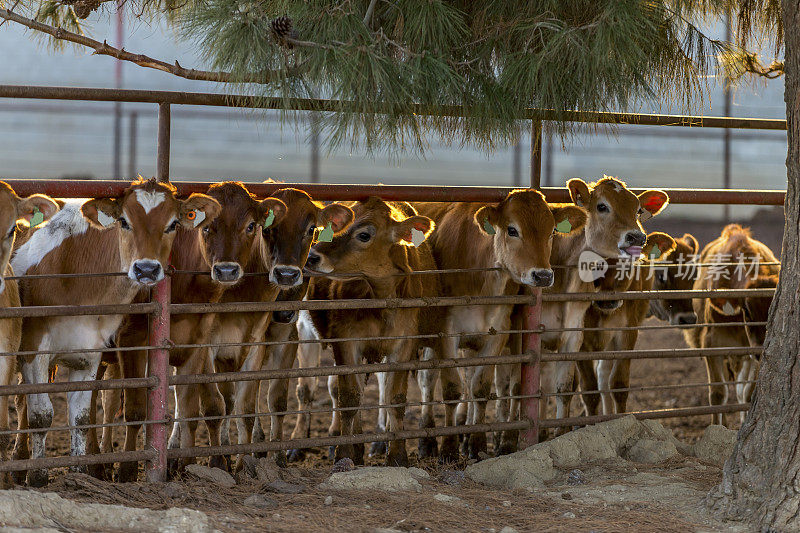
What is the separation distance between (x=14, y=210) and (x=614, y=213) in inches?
146

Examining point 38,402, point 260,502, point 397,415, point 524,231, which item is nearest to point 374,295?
point 397,415

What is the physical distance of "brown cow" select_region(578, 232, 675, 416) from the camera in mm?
6445

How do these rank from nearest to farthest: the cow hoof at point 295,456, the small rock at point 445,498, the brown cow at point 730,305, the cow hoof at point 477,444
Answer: the small rock at point 445,498 → the cow hoof at point 477,444 → the cow hoof at point 295,456 → the brown cow at point 730,305

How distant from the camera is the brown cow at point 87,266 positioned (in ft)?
14.6

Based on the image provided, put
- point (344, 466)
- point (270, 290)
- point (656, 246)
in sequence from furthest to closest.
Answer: point (656, 246) < point (270, 290) < point (344, 466)

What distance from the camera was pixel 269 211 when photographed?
495 centimetres

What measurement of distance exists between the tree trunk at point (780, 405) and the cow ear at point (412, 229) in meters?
2.13

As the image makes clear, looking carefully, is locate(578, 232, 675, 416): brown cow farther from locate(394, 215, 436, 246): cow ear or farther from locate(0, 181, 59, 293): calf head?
locate(0, 181, 59, 293): calf head

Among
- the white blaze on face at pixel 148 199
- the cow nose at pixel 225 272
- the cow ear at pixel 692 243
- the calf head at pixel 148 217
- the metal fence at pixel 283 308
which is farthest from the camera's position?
the cow ear at pixel 692 243

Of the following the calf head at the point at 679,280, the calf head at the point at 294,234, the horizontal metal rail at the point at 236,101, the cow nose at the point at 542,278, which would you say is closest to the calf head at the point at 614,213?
the cow nose at the point at 542,278

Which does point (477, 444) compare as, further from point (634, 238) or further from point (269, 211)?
point (269, 211)

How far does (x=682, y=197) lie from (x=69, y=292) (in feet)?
12.1

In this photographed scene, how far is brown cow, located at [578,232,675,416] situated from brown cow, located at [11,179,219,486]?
10.2ft

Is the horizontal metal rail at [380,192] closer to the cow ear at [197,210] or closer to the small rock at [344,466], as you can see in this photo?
the cow ear at [197,210]
